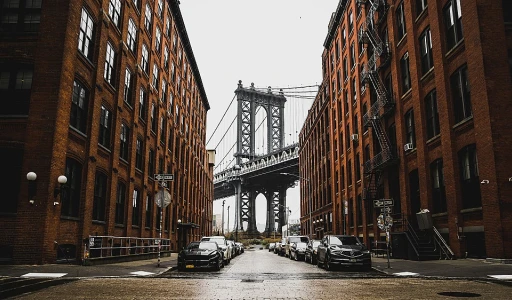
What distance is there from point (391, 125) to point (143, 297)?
80.7 feet

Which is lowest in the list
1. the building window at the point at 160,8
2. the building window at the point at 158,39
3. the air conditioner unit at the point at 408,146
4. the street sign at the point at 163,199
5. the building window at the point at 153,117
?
the street sign at the point at 163,199

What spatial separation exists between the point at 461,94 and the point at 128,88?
19798 millimetres

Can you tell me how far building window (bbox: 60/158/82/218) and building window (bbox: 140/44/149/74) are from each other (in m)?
13.1

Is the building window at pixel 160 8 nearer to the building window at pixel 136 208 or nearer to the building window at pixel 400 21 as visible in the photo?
the building window at pixel 136 208

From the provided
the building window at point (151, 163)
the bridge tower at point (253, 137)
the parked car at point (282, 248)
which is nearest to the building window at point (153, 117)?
the building window at point (151, 163)

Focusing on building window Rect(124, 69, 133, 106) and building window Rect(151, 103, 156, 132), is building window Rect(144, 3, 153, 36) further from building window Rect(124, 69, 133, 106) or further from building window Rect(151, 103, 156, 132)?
building window Rect(124, 69, 133, 106)

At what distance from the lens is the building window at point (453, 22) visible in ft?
69.1

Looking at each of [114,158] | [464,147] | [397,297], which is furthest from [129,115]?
[397,297]

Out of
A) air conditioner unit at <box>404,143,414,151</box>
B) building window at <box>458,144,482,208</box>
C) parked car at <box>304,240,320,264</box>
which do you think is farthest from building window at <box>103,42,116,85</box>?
building window at <box>458,144,482,208</box>

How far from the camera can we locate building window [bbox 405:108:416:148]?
87.2 feet

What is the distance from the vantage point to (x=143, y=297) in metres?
9.62

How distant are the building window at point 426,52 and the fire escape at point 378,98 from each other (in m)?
4.27

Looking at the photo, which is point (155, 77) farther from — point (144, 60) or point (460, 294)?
point (460, 294)

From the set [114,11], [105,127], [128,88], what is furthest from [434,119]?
[114,11]
